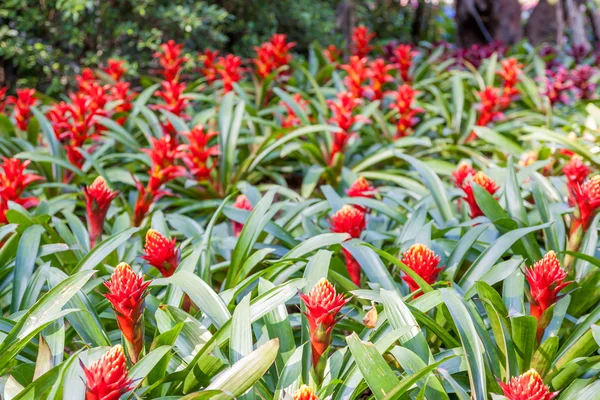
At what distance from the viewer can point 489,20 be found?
25.5 feet

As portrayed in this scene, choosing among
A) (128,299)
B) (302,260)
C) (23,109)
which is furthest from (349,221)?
(23,109)

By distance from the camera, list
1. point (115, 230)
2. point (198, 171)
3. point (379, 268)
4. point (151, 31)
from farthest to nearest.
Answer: point (151, 31) → point (198, 171) → point (115, 230) → point (379, 268)

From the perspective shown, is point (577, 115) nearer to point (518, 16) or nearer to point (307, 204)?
point (307, 204)

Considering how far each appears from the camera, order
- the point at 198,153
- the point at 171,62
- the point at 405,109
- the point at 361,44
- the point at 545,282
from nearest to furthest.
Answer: the point at 545,282, the point at 198,153, the point at 405,109, the point at 171,62, the point at 361,44

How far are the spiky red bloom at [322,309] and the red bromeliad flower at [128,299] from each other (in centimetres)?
45

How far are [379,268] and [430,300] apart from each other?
0.36 meters

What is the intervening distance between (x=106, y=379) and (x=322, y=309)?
0.58 m

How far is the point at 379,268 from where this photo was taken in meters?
2.25

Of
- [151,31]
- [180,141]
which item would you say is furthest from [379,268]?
[151,31]

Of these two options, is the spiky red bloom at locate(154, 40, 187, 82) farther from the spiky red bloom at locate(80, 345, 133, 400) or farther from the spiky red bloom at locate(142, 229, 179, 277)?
the spiky red bloom at locate(80, 345, 133, 400)

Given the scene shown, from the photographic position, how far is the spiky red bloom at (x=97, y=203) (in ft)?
8.25

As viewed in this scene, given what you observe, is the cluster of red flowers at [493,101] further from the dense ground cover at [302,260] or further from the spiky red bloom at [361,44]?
the spiky red bloom at [361,44]

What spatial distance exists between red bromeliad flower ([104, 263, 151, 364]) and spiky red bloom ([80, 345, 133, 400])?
1.04ft

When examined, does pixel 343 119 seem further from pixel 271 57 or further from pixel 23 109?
pixel 23 109
